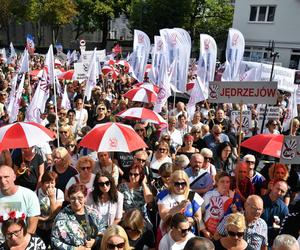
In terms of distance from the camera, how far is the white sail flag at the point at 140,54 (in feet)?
36.6

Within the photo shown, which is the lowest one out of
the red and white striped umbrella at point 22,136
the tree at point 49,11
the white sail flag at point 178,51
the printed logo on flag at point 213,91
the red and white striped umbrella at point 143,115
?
the red and white striped umbrella at point 143,115

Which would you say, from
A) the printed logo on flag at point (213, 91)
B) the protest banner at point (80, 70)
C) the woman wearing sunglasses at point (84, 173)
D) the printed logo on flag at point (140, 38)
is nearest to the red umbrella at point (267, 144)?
the printed logo on flag at point (213, 91)

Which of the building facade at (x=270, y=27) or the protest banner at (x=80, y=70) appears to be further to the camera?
the building facade at (x=270, y=27)

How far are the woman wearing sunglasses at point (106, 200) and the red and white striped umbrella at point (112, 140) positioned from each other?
0.81 metres

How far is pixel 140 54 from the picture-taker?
1119 centimetres

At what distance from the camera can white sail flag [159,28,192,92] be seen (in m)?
8.81

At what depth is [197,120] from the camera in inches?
315

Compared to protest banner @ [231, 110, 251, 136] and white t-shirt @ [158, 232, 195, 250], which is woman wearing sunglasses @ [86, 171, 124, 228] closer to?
white t-shirt @ [158, 232, 195, 250]

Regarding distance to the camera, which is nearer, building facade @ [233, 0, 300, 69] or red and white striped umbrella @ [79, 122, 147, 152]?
red and white striped umbrella @ [79, 122, 147, 152]

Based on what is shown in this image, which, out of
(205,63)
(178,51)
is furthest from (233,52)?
(178,51)

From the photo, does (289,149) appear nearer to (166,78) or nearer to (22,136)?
(22,136)

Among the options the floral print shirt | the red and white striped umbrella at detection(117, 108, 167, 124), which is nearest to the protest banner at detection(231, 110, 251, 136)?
the red and white striped umbrella at detection(117, 108, 167, 124)

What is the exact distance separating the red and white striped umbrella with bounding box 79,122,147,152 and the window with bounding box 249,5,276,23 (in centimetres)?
3009

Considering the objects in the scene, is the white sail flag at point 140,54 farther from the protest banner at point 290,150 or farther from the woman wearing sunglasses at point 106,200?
the woman wearing sunglasses at point 106,200
